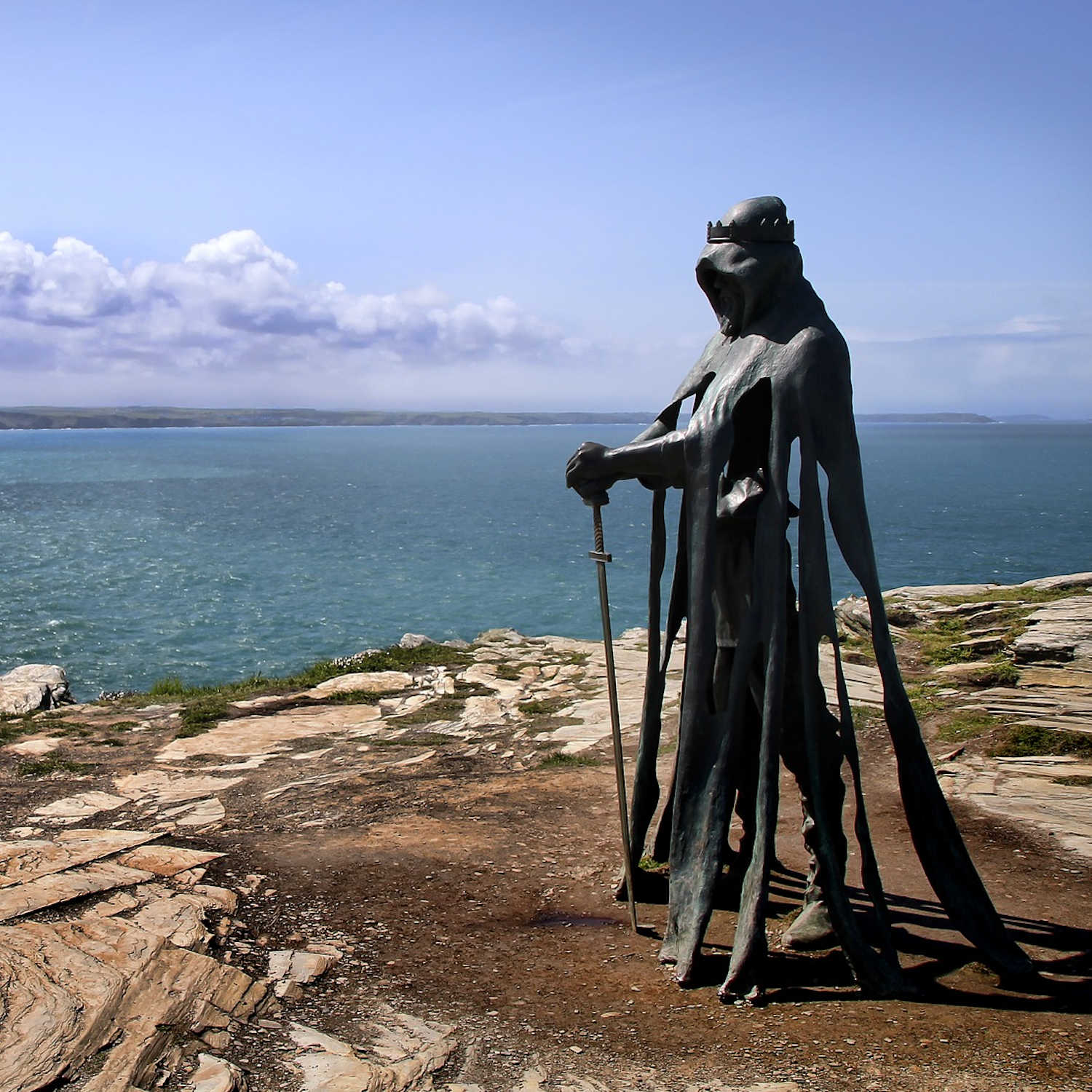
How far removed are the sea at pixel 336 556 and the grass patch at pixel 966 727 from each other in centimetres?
1631

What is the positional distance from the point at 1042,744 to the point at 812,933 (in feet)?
13.4

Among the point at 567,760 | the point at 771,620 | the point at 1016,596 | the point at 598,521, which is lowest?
the point at 567,760

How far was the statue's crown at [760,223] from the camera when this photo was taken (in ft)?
17.6

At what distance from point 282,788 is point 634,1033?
4.85 m

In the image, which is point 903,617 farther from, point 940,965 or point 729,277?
point 729,277

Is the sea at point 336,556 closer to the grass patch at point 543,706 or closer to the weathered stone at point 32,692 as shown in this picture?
the weathered stone at point 32,692

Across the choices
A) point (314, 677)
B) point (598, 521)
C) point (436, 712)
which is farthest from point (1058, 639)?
point (314, 677)

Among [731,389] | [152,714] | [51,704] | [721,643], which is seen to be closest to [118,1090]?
[721,643]

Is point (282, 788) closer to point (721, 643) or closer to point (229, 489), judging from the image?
point (721, 643)

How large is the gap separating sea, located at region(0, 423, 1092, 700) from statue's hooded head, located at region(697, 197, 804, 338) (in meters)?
19.1

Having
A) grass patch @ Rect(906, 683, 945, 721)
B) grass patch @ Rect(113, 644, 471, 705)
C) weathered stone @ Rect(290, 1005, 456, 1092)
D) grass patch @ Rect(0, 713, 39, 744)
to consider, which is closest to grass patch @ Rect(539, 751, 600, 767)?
grass patch @ Rect(906, 683, 945, 721)

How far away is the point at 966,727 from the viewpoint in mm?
9391

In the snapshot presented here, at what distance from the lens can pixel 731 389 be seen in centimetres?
532

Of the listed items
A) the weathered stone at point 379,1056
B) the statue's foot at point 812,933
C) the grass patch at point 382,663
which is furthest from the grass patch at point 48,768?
the statue's foot at point 812,933
